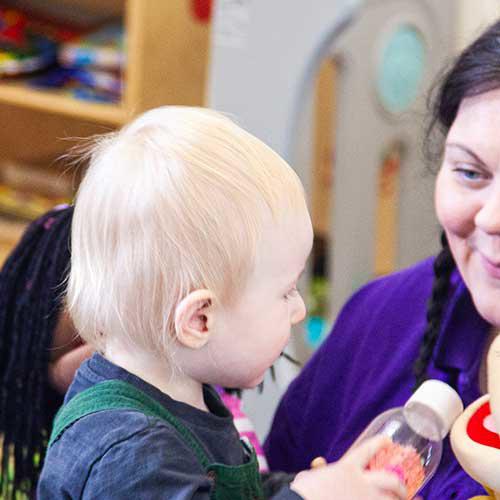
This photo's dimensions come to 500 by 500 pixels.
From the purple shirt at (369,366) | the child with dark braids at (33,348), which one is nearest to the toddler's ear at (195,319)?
the child with dark braids at (33,348)

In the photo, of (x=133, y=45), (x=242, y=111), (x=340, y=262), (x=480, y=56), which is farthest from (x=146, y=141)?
(x=133, y=45)

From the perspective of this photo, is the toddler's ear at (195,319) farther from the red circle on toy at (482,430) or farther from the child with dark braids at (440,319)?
the child with dark braids at (440,319)

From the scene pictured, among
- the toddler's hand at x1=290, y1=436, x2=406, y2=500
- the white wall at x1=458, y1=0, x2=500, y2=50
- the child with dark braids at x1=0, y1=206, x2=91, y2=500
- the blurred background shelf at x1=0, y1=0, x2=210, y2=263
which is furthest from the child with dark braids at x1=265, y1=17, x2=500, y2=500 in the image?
the white wall at x1=458, y1=0, x2=500, y2=50

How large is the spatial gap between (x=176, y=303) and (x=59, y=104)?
1668 mm

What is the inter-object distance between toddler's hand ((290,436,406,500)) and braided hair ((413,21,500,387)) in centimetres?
39

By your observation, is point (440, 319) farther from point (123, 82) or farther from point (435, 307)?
point (123, 82)

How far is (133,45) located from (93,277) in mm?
1479

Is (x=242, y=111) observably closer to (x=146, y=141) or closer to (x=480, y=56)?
(x=480, y=56)

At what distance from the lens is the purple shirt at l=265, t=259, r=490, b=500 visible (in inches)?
47.3

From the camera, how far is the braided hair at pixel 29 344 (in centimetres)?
115

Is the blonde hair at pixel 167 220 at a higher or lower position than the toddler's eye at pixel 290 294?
higher

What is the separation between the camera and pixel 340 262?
6.68 feet

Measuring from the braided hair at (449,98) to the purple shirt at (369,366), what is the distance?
0.6 inches

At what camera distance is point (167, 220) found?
2.63 ft
